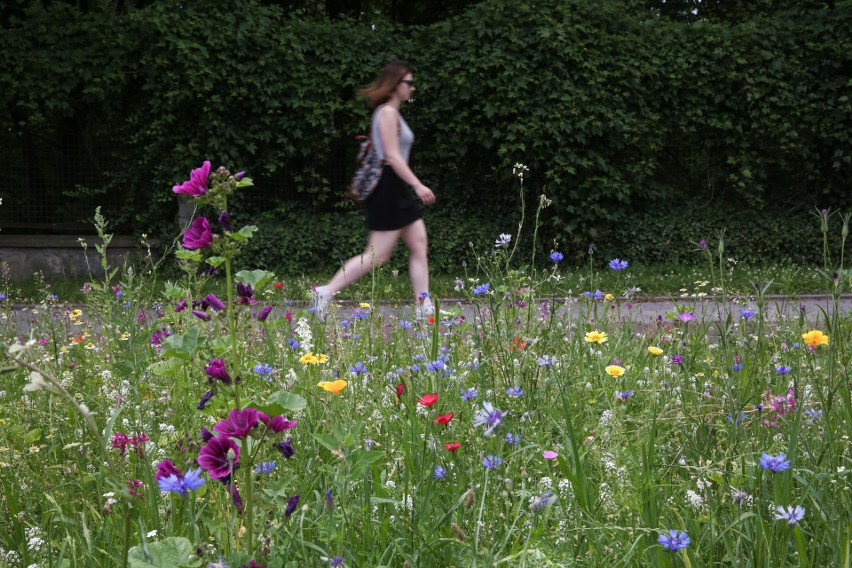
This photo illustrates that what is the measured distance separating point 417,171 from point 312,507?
10652 mm

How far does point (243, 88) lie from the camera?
1123cm

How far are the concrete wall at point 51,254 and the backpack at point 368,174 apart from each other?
255 inches

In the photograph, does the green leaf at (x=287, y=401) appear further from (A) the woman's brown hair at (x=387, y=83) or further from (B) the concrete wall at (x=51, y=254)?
(B) the concrete wall at (x=51, y=254)

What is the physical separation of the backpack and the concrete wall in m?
6.48

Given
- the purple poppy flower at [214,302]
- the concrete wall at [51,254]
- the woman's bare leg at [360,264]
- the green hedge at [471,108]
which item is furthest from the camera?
the concrete wall at [51,254]

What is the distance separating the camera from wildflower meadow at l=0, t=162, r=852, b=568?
4.45ft

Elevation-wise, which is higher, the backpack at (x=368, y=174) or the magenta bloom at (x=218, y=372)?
the backpack at (x=368, y=174)

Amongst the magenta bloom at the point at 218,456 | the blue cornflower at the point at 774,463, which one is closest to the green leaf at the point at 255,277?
the magenta bloom at the point at 218,456

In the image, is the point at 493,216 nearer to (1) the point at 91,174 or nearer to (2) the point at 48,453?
(1) the point at 91,174

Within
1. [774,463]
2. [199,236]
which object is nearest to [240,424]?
[199,236]

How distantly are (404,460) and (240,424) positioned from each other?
87 centimetres

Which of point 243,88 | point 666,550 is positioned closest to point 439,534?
point 666,550

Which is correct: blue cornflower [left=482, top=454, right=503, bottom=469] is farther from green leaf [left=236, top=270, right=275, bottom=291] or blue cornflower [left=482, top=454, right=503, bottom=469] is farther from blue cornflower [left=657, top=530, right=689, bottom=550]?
green leaf [left=236, top=270, right=275, bottom=291]

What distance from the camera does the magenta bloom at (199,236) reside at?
1334 millimetres
